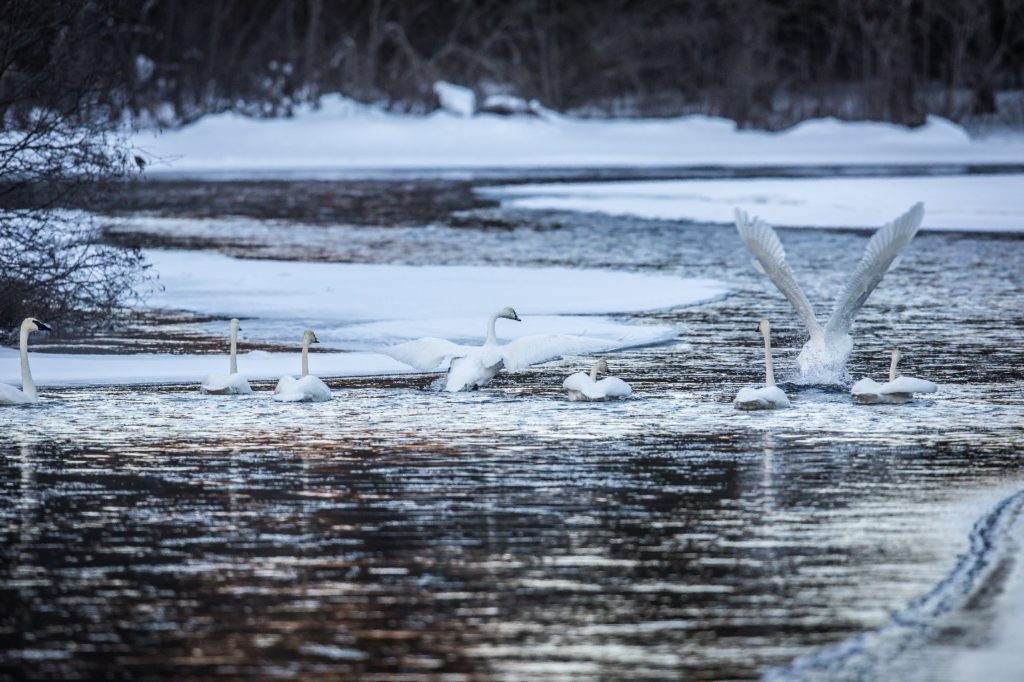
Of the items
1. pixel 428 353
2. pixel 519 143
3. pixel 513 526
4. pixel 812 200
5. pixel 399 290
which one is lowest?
pixel 513 526

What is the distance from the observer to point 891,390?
1206 centimetres

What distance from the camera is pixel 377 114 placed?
2255 inches

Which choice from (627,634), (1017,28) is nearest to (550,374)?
(627,634)

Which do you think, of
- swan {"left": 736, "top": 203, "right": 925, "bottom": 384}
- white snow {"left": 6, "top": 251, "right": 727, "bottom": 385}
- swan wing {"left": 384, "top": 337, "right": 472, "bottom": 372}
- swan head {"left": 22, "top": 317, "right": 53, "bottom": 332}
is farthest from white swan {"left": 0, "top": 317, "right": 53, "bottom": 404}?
swan {"left": 736, "top": 203, "right": 925, "bottom": 384}

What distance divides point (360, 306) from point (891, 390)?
7825 mm

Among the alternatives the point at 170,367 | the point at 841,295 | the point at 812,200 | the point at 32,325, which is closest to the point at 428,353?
the point at 170,367

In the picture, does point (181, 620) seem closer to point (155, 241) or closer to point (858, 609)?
point (858, 609)

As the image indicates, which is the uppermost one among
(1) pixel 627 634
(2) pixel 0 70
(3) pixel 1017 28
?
(3) pixel 1017 28

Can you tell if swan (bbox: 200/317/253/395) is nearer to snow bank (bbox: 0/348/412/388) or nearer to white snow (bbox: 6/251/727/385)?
snow bank (bbox: 0/348/412/388)

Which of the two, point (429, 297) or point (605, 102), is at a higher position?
point (605, 102)

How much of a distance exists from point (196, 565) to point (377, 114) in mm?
50370

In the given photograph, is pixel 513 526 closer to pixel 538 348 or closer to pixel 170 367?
pixel 538 348

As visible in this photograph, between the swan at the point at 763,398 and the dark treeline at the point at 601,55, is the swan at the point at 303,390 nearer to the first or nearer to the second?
the swan at the point at 763,398

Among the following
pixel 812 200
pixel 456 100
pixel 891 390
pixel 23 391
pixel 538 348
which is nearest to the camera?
pixel 891 390
